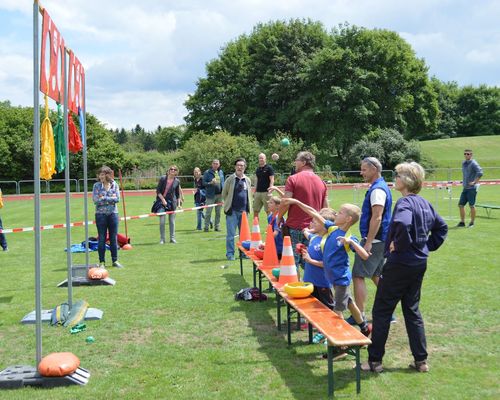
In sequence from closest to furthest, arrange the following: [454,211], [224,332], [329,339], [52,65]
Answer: [329,339]
[52,65]
[224,332]
[454,211]

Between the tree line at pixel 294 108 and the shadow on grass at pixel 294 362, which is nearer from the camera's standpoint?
the shadow on grass at pixel 294 362

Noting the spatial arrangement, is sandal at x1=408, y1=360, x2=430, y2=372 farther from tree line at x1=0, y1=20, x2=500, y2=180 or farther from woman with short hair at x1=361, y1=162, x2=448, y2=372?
tree line at x1=0, y1=20, x2=500, y2=180

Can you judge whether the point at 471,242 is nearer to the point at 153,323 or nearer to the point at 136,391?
the point at 153,323

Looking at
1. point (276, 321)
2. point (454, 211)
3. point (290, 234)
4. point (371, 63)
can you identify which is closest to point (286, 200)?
point (290, 234)

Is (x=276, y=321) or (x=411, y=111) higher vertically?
(x=411, y=111)

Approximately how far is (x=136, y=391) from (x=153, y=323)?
2094 mm

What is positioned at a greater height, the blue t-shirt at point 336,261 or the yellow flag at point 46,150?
the yellow flag at point 46,150

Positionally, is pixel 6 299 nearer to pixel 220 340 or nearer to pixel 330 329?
pixel 220 340

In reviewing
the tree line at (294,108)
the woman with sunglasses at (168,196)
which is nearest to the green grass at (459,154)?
the tree line at (294,108)

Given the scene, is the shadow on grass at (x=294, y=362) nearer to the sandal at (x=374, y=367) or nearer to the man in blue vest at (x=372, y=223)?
the sandal at (x=374, y=367)

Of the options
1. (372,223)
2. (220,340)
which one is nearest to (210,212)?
(220,340)

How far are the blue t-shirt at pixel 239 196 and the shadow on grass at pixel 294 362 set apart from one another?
3.83 m

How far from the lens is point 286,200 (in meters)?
6.32

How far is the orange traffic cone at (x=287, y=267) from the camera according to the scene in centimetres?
653
